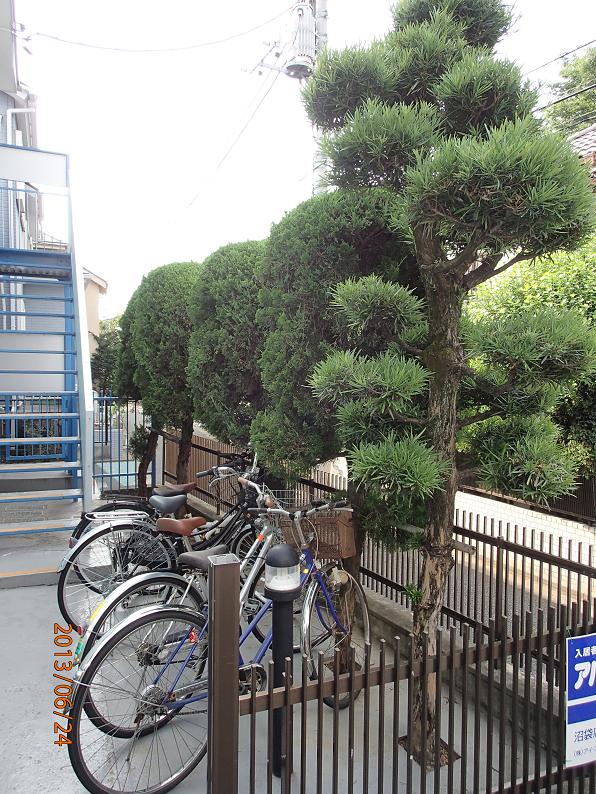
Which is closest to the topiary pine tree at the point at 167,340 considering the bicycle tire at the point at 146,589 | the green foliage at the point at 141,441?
the green foliage at the point at 141,441

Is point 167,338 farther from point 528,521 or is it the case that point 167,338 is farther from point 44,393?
point 528,521

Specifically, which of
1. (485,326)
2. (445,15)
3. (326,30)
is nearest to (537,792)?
(485,326)

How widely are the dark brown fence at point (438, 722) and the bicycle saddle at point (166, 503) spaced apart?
49.8 inches

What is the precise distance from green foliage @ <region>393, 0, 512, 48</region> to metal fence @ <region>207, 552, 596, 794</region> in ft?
8.63

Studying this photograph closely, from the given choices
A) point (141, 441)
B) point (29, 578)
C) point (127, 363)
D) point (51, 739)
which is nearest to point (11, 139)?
point (127, 363)

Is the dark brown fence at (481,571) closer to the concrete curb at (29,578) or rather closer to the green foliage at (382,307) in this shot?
the green foliage at (382,307)

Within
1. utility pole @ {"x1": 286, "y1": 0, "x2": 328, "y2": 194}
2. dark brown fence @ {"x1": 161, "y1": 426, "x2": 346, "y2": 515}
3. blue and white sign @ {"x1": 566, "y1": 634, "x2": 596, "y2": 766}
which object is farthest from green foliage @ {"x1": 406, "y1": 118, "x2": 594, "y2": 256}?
utility pole @ {"x1": 286, "y1": 0, "x2": 328, "y2": 194}

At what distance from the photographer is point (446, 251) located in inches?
107

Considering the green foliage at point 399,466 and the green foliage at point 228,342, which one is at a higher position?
the green foliage at point 228,342

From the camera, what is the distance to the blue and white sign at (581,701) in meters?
2.19

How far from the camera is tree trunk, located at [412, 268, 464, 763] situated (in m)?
2.61

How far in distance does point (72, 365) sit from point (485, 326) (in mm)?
5983

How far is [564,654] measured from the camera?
2.37 metres

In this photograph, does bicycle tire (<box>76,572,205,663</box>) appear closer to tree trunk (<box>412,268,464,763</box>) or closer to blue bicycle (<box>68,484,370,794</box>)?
blue bicycle (<box>68,484,370,794</box>)
